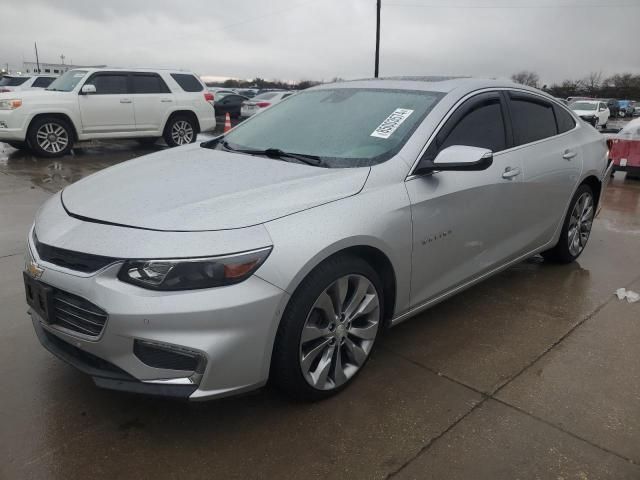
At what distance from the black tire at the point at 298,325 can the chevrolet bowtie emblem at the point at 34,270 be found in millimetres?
1101

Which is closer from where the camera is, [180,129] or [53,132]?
[53,132]

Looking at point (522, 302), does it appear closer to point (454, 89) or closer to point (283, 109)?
point (454, 89)

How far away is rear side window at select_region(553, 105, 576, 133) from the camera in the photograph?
14.5 feet

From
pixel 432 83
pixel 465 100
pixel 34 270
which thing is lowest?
pixel 34 270

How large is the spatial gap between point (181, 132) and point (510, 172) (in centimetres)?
966

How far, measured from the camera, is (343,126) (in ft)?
10.8

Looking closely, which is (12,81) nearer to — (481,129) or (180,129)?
(180,129)

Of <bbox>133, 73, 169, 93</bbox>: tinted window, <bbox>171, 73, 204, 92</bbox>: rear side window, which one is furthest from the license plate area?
<bbox>171, 73, 204, 92</bbox>: rear side window

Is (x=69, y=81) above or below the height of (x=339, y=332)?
above

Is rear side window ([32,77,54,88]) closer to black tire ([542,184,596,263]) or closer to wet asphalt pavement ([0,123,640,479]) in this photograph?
wet asphalt pavement ([0,123,640,479])

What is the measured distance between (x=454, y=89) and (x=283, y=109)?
1.23m

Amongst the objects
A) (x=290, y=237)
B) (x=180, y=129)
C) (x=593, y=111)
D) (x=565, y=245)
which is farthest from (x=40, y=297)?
(x=593, y=111)

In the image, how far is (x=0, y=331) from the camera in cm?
336

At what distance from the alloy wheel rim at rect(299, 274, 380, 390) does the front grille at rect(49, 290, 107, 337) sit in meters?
0.88
